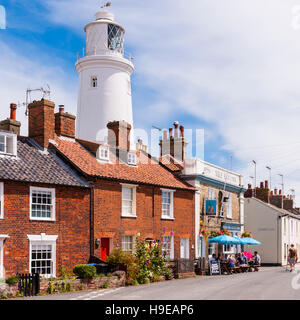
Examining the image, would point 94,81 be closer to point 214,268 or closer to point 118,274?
point 214,268

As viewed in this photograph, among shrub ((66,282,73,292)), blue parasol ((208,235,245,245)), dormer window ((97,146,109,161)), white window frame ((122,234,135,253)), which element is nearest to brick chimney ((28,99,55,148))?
dormer window ((97,146,109,161))

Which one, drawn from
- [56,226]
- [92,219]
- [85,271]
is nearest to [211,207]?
[92,219]

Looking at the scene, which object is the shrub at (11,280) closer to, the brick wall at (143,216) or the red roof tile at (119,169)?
the brick wall at (143,216)

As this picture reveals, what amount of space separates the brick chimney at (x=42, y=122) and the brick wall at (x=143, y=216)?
3.89 m

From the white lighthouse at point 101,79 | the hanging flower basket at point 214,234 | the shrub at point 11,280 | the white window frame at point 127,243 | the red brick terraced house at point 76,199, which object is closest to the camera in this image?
the shrub at point 11,280

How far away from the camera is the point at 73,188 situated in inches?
995

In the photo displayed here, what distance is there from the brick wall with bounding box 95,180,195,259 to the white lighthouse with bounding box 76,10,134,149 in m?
10.1

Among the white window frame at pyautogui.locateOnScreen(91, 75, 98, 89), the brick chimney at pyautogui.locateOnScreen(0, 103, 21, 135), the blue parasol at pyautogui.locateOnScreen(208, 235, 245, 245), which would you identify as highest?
the white window frame at pyautogui.locateOnScreen(91, 75, 98, 89)

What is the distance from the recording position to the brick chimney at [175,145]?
38.4m

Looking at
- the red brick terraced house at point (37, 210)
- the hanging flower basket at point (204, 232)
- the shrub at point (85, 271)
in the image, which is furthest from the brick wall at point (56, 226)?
the hanging flower basket at point (204, 232)

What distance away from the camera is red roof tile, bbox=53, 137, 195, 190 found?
27461 mm

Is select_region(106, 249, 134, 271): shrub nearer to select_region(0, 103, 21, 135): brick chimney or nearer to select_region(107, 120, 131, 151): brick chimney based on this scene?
select_region(0, 103, 21, 135): brick chimney

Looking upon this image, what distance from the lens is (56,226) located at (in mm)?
24266
